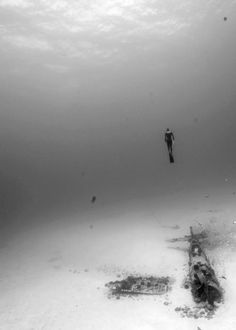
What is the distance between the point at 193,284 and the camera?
35.0ft

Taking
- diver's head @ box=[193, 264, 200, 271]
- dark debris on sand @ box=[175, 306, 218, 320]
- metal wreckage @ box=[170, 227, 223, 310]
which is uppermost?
diver's head @ box=[193, 264, 200, 271]

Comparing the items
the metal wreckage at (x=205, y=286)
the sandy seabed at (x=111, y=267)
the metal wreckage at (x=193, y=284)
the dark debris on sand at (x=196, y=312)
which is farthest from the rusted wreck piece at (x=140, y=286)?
the metal wreckage at (x=205, y=286)

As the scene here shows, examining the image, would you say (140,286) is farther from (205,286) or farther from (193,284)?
(205,286)

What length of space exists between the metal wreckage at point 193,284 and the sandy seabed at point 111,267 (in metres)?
0.33

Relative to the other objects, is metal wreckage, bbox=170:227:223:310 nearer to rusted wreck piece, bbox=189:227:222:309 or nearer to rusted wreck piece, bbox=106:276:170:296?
rusted wreck piece, bbox=189:227:222:309

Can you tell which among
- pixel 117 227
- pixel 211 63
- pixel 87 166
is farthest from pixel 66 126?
pixel 117 227

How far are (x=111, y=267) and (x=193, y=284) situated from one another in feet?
16.9

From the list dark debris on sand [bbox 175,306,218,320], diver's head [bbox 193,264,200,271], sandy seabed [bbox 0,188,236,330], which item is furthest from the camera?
diver's head [bbox 193,264,200,271]

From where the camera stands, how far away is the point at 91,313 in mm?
11156

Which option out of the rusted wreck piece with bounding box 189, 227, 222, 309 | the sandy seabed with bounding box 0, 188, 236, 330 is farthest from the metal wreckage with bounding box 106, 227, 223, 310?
the sandy seabed with bounding box 0, 188, 236, 330

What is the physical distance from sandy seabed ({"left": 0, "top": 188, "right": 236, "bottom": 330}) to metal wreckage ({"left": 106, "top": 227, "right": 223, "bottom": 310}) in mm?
334

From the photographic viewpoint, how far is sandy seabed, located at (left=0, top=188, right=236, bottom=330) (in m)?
10.6

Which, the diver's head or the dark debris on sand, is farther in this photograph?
the diver's head

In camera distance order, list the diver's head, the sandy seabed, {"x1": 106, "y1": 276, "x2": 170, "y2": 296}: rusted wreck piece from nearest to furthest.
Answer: the sandy seabed < the diver's head < {"x1": 106, "y1": 276, "x2": 170, "y2": 296}: rusted wreck piece
